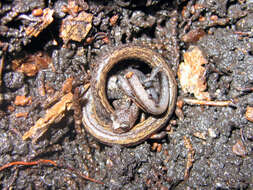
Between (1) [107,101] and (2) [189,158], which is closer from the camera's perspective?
(2) [189,158]

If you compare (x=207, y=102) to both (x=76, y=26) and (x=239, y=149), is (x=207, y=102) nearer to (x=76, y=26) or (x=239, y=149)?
(x=239, y=149)

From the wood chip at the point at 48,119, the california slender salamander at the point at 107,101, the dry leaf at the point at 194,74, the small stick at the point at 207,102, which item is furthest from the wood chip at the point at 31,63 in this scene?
the small stick at the point at 207,102

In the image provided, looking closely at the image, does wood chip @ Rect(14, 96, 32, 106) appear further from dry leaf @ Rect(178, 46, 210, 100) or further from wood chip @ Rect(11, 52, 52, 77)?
dry leaf @ Rect(178, 46, 210, 100)

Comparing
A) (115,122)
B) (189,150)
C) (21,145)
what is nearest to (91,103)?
(115,122)

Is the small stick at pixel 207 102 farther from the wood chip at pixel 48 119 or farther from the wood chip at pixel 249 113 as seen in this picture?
the wood chip at pixel 48 119

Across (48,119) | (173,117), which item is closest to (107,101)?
(48,119)

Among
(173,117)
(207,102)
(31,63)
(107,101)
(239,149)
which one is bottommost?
(239,149)

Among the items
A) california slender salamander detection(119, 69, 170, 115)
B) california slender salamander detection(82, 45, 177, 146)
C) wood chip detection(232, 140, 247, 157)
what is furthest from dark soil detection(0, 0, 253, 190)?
california slender salamander detection(119, 69, 170, 115)

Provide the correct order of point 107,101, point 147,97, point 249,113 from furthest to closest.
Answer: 1. point 107,101
2. point 147,97
3. point 249,113
